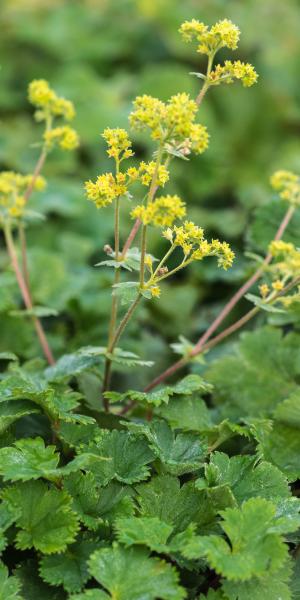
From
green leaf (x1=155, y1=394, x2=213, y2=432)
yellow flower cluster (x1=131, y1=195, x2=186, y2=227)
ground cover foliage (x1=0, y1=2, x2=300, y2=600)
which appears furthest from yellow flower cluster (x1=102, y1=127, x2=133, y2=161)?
green leaf (x1=155, y1=394, x2=213, y2=432)

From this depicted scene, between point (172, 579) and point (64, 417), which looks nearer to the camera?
point (172, 579)

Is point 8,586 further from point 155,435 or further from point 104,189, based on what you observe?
point 104,189

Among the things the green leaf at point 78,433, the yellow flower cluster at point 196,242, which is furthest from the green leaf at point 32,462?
the yellow flower cluster at point 196,242

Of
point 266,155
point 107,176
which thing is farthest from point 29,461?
point 266,155

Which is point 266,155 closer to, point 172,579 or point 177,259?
point 177,259

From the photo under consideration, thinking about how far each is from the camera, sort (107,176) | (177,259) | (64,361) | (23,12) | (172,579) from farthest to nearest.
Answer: (23,12) → (177,259) → (64,361) → (107,176) → (172,579)

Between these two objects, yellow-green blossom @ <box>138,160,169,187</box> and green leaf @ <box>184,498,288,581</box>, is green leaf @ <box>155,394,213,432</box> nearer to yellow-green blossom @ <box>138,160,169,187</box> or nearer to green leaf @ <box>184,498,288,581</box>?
green leaf @ <box>184,498,288,581</box>

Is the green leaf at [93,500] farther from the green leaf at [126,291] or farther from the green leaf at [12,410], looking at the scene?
the green leaf at [126,291]
